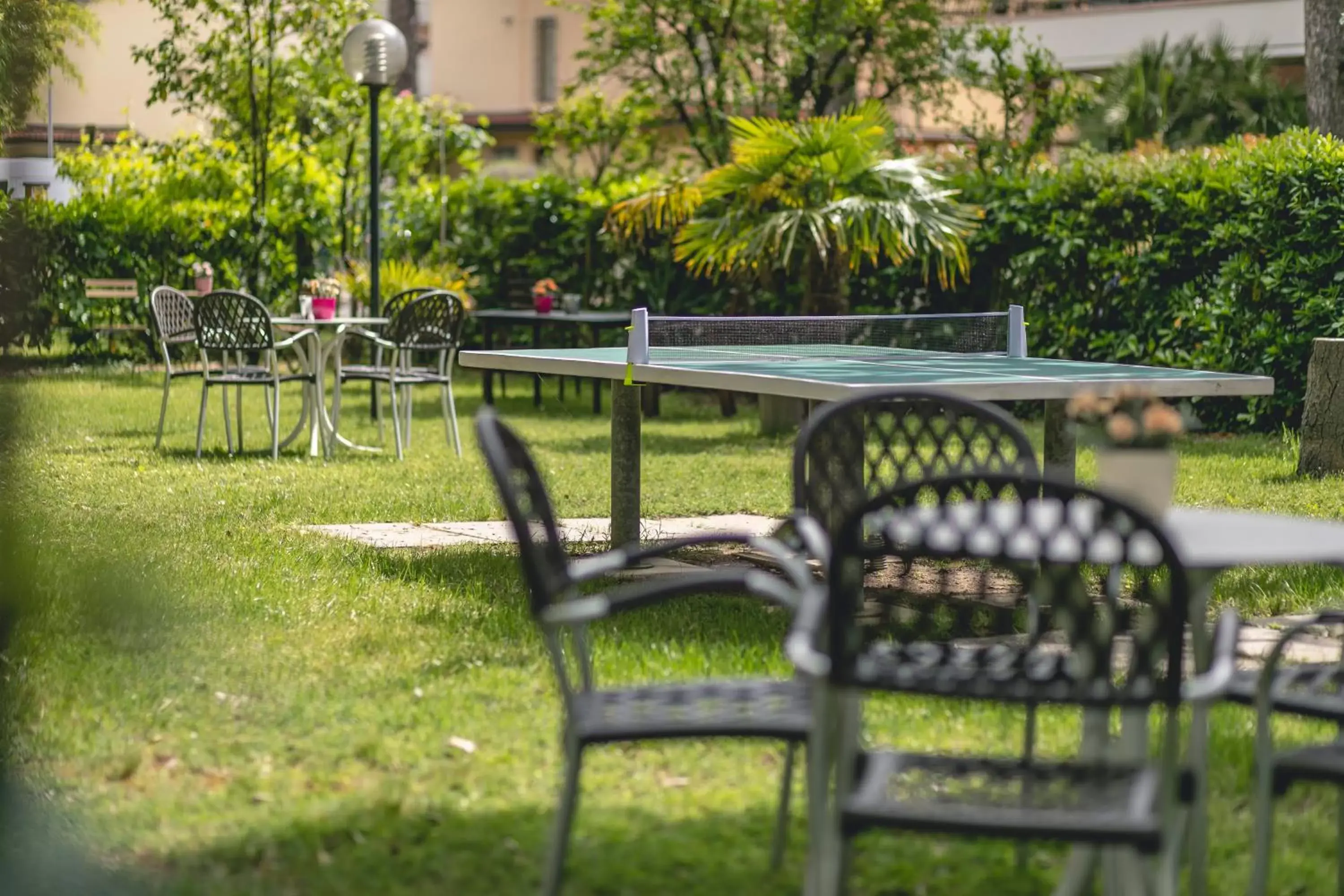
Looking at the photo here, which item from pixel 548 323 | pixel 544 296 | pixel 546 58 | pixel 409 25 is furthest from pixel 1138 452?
pixel 546 58

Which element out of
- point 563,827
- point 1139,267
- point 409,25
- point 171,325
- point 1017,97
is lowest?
point 563,827

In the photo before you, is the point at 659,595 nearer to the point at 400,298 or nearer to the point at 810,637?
the point at 810,637

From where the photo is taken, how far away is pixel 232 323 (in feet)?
36.0

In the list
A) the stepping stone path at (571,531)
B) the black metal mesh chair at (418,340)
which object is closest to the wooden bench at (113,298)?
the black metal mesh chair at (418,340)

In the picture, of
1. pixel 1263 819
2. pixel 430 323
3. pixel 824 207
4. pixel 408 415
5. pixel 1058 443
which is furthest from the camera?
pixel 824 207

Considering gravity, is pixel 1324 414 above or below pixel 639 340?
below

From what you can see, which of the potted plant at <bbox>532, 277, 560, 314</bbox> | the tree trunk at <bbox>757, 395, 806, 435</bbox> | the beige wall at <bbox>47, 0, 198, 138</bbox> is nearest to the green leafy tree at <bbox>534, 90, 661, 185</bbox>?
the potted plant at <bbox>532, 277, 560, 314</bbox>

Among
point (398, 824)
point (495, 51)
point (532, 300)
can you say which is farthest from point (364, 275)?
point (495, 51)

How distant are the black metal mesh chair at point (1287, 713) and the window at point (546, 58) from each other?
36257 millimetres

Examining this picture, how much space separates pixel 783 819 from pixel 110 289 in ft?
49.9

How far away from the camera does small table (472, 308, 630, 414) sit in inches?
573

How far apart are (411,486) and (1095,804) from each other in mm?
7342

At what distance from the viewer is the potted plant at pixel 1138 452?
311cm

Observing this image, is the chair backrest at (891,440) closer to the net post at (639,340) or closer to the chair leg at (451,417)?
the net post at (639,340)
